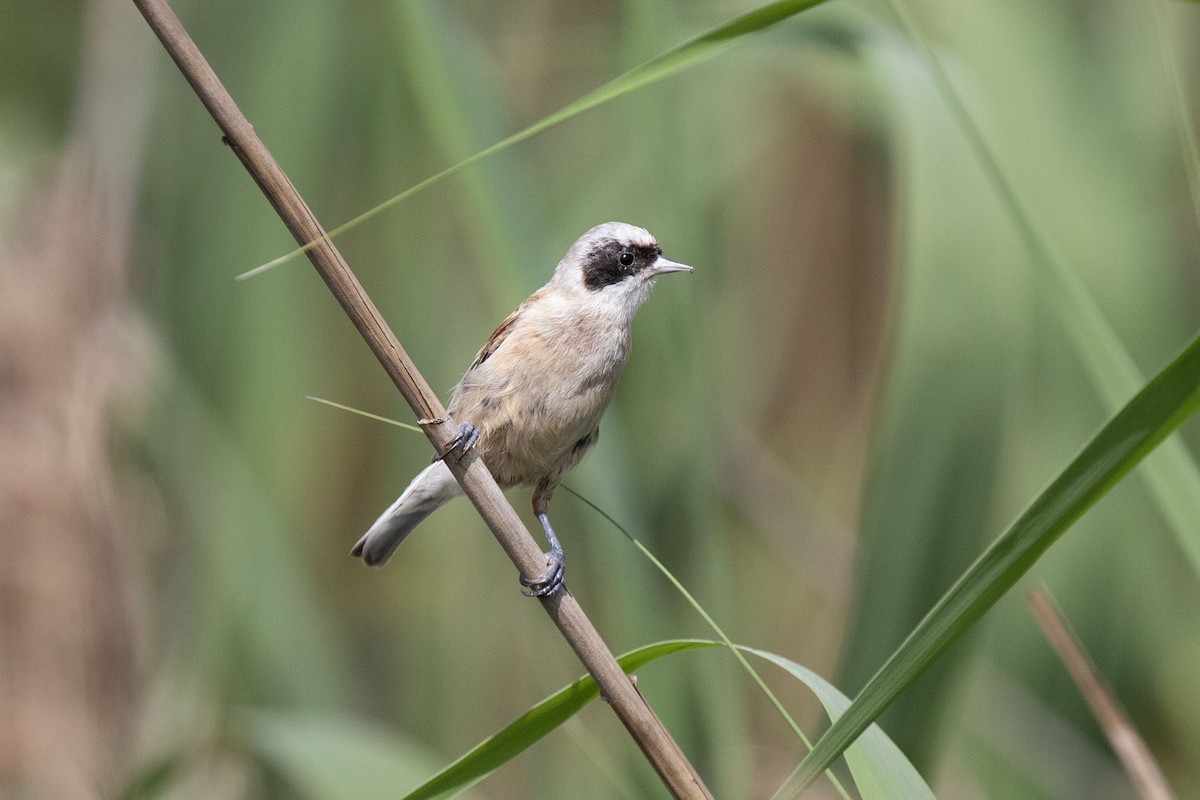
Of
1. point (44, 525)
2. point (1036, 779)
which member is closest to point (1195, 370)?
point (1036, 779)

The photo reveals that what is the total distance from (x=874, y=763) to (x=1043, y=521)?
38 centimetres

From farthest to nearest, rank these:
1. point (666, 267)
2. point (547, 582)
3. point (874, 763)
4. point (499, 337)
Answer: point (499, 337)
point (666, 267)
point (547, 582)
point (874, 763)

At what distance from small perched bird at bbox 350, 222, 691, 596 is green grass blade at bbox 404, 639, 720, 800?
0.78m

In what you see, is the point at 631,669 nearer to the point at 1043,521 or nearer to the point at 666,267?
the point at 1043,521

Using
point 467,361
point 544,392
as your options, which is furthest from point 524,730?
point 467,361

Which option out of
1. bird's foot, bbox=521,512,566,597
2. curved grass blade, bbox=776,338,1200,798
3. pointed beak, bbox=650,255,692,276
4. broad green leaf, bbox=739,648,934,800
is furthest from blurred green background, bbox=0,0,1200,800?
curved grass blade, bbox=776,338,1200,798

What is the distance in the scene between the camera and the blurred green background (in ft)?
7.18

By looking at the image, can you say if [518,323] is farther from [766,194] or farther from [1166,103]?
[1166,103]

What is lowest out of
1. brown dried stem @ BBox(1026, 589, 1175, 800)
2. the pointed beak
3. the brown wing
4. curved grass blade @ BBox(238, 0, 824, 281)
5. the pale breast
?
brown dried stem @ BBox(1026, 589, 1175, 800)

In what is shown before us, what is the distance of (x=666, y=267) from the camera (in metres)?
2.23

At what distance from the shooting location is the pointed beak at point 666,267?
7.01 ft

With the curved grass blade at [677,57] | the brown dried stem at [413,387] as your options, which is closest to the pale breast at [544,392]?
the brown dried stem at [413,387]

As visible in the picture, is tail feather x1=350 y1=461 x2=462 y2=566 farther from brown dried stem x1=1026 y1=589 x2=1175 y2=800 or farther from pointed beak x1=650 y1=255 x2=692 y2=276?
brown dried stem x1=1026 y1=589 x2=1175 y2=800

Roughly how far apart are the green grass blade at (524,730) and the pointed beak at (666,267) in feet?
2.98
